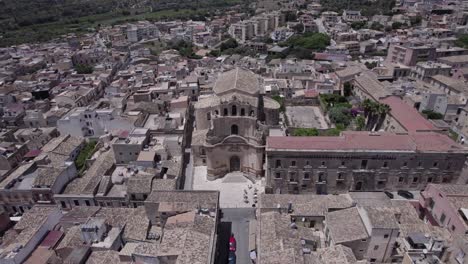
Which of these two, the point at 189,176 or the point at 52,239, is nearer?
the point at 52,239

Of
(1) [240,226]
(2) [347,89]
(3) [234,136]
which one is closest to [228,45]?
(2) [347,89]

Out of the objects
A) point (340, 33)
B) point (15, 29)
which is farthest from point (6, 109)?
point (15, 29)

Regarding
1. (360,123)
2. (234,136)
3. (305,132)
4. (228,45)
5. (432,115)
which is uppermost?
(234,136)

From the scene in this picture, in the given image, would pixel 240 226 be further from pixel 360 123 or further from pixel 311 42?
pixel 311 42

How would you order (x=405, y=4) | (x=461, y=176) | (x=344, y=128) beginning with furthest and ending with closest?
(x=405, y=4) < (x=344, y=128) < (x=461, y=176)

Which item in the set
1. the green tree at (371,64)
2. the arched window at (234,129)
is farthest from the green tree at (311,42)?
the arched window at (234,129)

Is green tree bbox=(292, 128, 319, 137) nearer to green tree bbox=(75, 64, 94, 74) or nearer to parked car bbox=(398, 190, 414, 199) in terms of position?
parked car bbox=(398, 190, 414, 199)

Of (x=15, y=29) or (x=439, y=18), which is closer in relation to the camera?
(x=439, y=18)

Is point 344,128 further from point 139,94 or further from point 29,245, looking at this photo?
Answer: point 29,245
